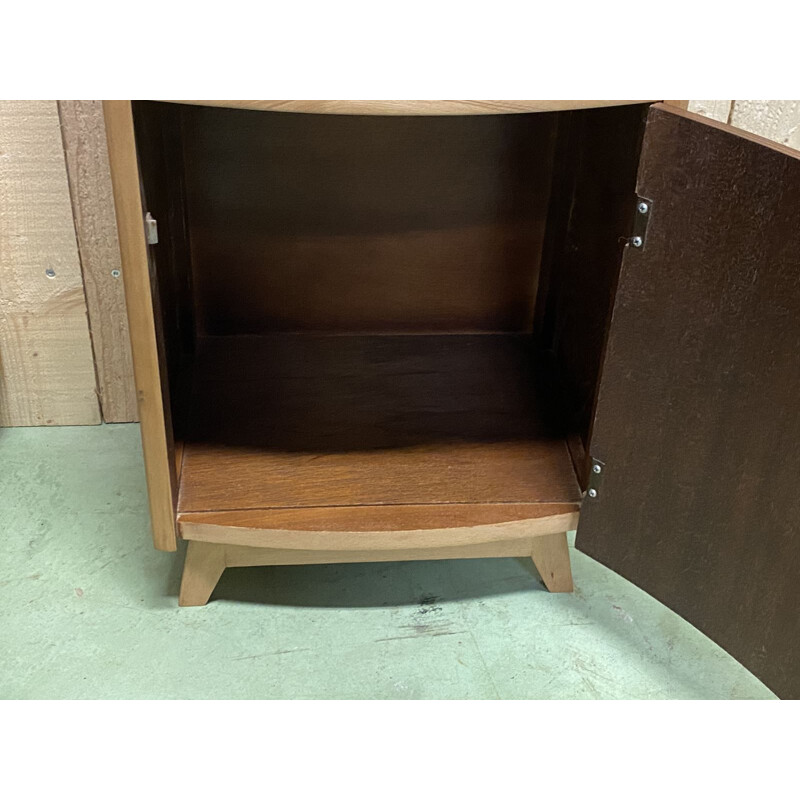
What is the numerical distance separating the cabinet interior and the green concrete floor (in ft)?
0.52

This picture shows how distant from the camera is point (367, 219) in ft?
3.73

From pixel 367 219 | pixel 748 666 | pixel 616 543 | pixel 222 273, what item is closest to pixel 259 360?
pixel 222 273

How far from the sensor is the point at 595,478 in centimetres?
86

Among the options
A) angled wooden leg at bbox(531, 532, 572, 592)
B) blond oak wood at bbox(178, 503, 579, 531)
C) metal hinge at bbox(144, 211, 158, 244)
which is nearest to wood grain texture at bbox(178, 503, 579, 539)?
blond oak wood at bbox(178, 503, 579, 531)

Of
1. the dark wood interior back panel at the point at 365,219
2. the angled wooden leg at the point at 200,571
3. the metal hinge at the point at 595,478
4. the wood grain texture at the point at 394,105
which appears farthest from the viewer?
the dark wood interior back panel at the point at 365,219

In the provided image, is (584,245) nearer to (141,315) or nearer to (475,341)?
(475,341)

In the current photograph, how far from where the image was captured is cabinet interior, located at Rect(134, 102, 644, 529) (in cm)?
94

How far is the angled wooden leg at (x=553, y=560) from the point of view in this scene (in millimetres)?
1000

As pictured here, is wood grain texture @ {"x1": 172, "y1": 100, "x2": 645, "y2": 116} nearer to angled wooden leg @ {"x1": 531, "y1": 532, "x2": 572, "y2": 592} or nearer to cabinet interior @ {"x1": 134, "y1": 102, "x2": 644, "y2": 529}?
cabinet interior @ {"x1": 134, "y1": 102, "x2": 644, "y2": 529}

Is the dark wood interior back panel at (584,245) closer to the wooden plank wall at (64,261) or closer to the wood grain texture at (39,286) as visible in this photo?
the wooden plank wall at (64,261)

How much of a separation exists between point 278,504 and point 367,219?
417 mm

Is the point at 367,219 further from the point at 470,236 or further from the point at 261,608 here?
the point at 261,608

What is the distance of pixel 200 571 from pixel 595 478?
1.42ft

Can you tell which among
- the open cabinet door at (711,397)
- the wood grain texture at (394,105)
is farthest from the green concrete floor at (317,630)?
the wood grain texture at (394,105)
